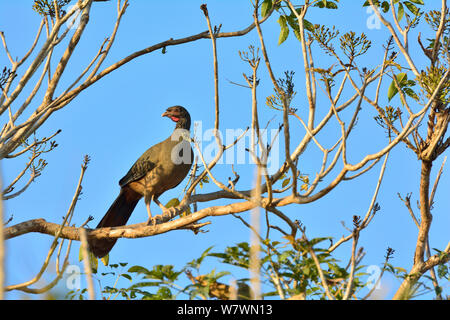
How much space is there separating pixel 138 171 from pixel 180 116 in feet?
4.02

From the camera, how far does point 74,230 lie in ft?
20.4

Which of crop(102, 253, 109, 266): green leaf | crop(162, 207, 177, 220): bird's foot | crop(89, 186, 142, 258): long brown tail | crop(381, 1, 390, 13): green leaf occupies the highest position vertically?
crop(381, 1, 390, 13): green leaf

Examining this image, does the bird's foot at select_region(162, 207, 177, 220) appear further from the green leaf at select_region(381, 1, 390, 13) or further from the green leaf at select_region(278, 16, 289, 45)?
the green leaf at select_region(381, 1, 390, 13)

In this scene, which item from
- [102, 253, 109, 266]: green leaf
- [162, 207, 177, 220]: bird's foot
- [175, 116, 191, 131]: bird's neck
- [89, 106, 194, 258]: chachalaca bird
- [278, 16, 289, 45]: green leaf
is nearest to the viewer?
[278, 16, 289, 45]: green leaf

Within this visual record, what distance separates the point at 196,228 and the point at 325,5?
2.90 meters

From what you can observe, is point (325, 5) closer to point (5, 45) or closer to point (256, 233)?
point (5, 45)

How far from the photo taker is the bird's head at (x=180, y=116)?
28.3ft

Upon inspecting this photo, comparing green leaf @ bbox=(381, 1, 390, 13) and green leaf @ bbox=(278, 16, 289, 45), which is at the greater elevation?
green leaf @ bbox=(381, 1, 390, 13)

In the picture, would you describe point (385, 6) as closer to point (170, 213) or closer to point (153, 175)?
point (170, 213)

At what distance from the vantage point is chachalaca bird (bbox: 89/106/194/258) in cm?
785

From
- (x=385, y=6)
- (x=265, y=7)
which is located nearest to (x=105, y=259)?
(x=265, y=7)

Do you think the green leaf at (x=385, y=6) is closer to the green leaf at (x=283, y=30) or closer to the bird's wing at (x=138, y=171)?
the green leaf at (x=283, y=30)

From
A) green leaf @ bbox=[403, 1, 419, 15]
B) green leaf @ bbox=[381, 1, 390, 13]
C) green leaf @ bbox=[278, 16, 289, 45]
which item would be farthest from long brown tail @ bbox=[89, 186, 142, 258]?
green leaf @ bbox=[403, 1, 419, 15]
